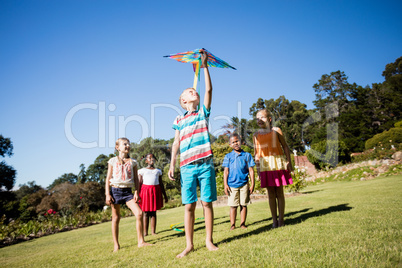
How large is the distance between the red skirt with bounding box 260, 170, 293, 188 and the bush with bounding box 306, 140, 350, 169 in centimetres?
2315

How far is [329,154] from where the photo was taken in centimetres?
2466

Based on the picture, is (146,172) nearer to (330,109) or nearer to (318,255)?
(318,255)

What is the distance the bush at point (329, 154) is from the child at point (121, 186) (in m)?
24.5

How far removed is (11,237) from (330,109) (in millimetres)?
48152

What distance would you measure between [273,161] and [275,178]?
1.02 feet

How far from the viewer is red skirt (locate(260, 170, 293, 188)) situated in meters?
4.11

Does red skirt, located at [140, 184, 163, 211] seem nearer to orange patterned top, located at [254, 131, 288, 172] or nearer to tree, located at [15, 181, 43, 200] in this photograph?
orange patterned top, located at [254, 131, 288, 172]

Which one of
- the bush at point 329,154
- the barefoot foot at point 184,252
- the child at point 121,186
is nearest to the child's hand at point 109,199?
the child at point 121,186

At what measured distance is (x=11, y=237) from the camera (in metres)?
8.59

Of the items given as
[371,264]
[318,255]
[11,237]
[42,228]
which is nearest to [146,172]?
[318,255]

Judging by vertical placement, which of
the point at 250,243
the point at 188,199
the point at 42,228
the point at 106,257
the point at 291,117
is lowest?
the point at 42,228

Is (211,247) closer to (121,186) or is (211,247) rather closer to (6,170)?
(121,186)

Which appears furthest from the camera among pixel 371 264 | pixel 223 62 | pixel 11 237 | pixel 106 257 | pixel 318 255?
pixel 11 237

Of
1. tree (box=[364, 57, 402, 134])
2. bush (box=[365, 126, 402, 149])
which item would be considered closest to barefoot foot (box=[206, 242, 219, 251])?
bush (box=[365, 126, 402, 149])
